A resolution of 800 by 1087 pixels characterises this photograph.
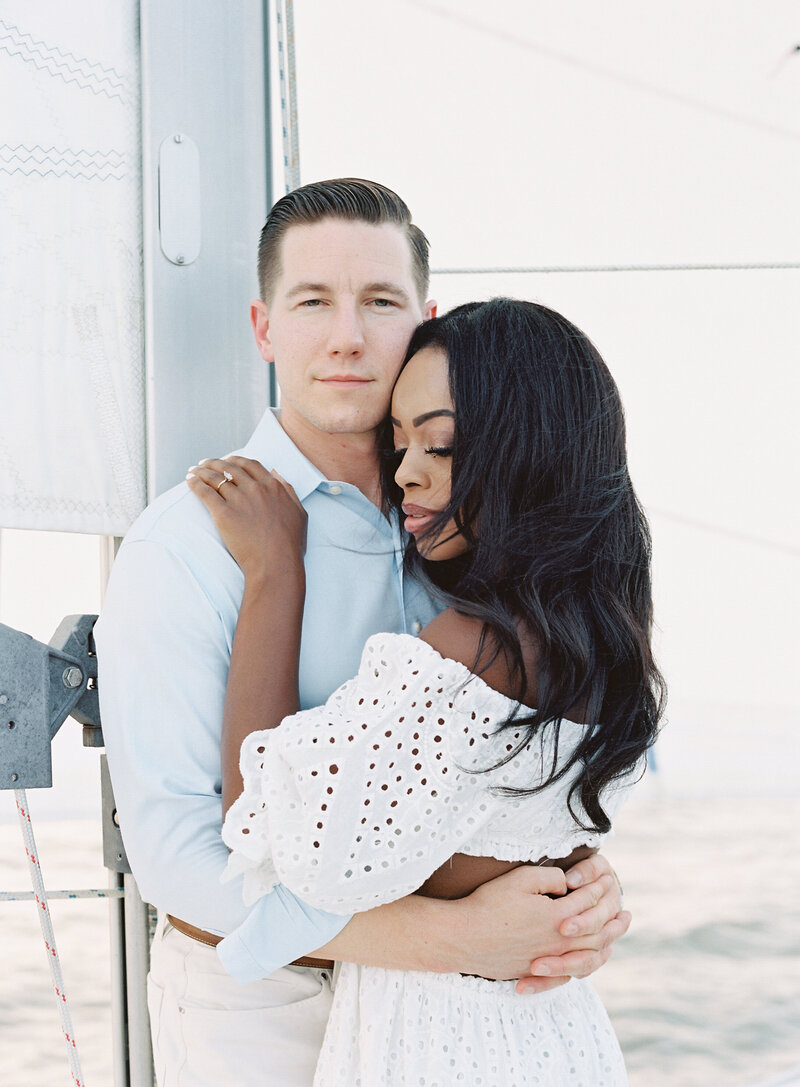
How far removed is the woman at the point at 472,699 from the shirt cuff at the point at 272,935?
3cm

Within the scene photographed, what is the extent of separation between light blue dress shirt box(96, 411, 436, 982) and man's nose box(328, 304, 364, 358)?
0.84 ft

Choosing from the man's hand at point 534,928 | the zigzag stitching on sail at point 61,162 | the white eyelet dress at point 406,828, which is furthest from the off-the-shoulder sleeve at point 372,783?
the zigzag stitching on sail at point 61,162

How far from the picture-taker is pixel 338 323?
1376 mm

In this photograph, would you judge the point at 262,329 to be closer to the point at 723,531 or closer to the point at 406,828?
the point at 406,828

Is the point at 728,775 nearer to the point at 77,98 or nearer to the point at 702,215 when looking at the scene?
the point at 702,215

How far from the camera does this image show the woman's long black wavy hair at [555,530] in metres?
1.06

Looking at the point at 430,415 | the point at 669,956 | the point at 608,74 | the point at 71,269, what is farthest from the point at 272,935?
the point at 669,956

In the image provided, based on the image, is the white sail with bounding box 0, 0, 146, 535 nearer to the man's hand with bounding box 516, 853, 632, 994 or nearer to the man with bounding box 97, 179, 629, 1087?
the man with bounding box 97, 179, 629, 1087

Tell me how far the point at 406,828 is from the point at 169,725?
0.32 meters

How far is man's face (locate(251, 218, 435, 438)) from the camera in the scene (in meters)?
1.37

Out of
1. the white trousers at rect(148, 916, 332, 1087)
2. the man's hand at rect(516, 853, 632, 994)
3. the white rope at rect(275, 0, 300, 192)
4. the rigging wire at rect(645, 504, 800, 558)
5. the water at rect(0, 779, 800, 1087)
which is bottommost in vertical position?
the water at rect(0, 779, 800, 1087)

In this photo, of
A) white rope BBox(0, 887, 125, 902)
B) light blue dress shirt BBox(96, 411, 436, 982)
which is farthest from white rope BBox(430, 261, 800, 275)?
white rope BBox(0, 887, 125, 902)

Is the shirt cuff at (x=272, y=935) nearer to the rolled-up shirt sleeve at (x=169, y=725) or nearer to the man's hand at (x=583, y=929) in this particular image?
the rolled-up shirt sleeve at (x=169, y=725)

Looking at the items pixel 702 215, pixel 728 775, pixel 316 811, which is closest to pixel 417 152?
pixel 702 215
